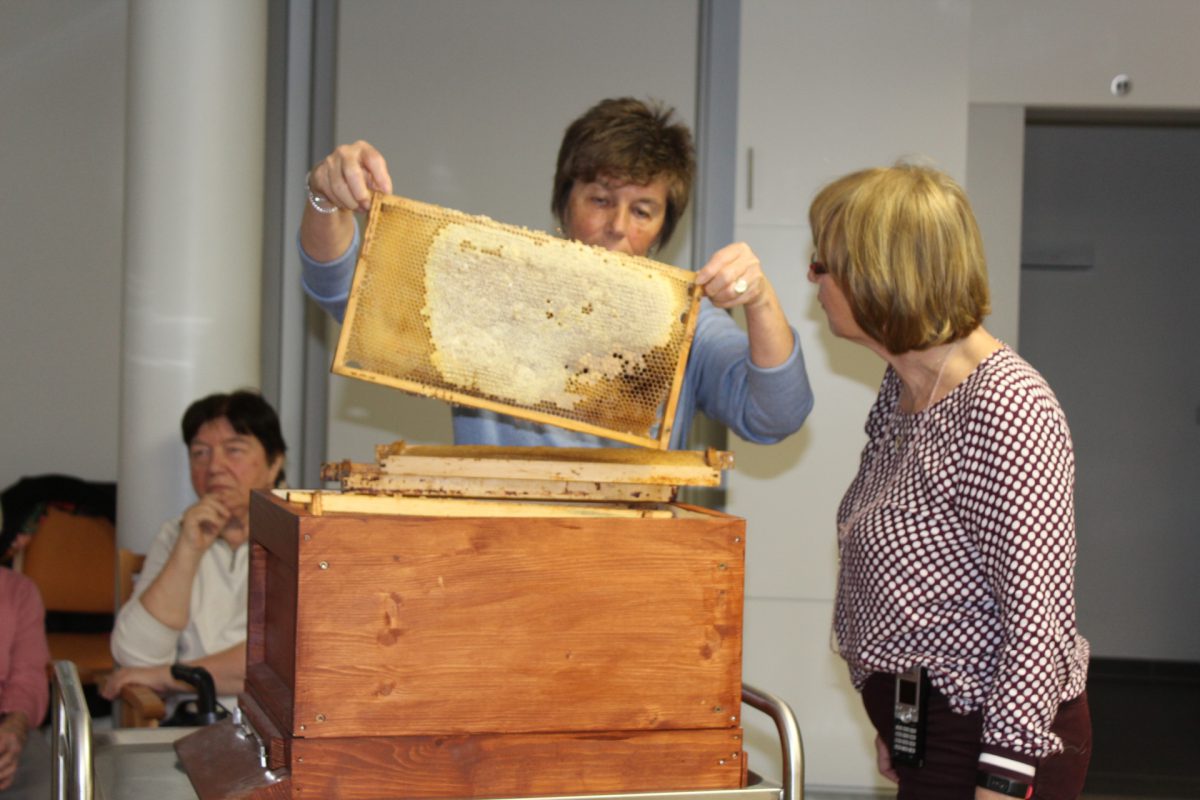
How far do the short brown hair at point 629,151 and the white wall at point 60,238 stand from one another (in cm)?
320

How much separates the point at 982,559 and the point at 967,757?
10.2 inches

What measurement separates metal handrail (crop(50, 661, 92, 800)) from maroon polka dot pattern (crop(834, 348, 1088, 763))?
0.97 metres

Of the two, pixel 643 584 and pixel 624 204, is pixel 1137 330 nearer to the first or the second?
pixel 624 204

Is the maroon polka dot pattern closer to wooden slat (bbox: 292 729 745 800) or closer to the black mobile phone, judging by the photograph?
the black mobile phone

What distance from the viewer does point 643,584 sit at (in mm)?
1354

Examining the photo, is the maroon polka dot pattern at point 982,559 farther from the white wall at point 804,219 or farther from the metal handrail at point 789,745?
the white wall at point 804,219

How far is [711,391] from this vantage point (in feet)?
6.47

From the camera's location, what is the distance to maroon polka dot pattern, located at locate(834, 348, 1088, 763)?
1520 millimetres

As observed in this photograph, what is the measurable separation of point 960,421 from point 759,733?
2424mm

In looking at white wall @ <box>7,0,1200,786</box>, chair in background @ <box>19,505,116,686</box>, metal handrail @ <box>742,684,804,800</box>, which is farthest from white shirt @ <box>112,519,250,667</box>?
metal handrail @ <box>742,684,804,800</box>

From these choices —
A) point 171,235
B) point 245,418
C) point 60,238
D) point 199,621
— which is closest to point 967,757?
point 199,621

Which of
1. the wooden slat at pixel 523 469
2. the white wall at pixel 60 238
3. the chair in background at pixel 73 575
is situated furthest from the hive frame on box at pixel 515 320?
the white wall at pixel 60 238

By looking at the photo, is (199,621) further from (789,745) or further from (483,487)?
(789,745)

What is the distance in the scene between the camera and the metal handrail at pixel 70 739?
4.44 feet
